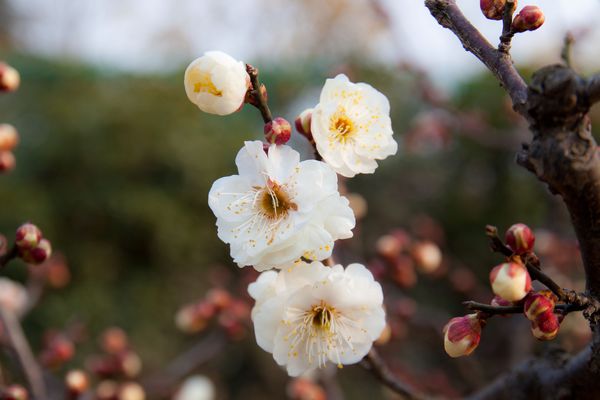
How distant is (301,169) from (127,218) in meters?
2.88

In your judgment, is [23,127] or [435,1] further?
[23,127]

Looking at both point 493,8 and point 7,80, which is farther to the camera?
point 7,80

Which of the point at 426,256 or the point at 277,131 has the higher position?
the point at 277,131

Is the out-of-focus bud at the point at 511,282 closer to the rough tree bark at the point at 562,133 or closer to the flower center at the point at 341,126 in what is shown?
the rough tree bark at the point at 562,133

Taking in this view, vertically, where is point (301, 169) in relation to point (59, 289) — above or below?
above

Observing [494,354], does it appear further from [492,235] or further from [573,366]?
[492,235]

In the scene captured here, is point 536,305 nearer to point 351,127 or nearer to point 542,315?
point 542,315

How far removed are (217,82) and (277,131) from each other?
99 mm

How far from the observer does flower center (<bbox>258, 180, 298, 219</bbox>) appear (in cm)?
77

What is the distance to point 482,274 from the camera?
13.0ft

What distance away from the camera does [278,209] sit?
80 cm

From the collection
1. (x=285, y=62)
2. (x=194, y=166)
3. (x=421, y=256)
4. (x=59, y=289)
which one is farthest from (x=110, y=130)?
(x=421, y=256)

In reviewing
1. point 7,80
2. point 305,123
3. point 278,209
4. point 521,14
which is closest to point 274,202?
point 278,209

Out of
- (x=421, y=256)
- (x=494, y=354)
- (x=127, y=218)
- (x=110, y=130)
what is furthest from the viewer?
(x=110, y=130)
